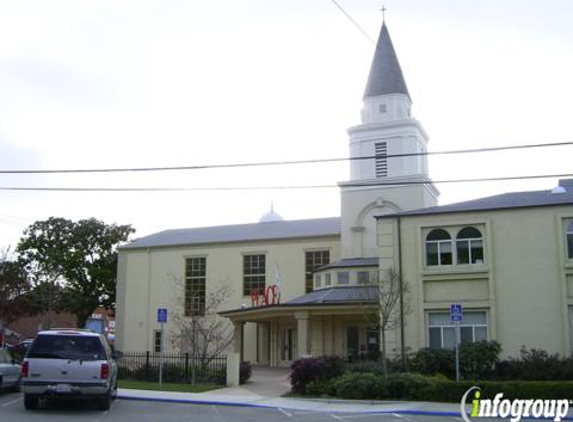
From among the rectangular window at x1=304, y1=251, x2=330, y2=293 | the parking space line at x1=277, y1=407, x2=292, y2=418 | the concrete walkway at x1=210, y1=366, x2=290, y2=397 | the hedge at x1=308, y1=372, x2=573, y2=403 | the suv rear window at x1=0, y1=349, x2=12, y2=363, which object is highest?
the rectangular window at x1=304, y1=251, x2=330, y2=293

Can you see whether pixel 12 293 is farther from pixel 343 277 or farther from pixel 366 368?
pixel 366 368

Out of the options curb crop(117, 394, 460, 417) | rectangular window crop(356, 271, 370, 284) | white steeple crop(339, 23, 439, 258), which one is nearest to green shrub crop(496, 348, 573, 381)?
curb crop(117, 394, 460, 417)

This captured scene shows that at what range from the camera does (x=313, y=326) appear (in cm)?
3547

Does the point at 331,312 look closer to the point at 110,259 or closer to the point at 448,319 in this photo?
the point at 448,319

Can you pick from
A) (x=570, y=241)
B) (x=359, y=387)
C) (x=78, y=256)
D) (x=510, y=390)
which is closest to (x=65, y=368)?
(x=359, y=387)

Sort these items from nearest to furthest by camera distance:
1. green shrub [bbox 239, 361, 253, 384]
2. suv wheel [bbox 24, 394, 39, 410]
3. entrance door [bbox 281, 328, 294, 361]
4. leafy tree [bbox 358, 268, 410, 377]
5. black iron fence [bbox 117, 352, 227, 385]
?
suv wheel [bbox 24, 394, 39, 410] → green shrub [bbox 239, 361, 253, 384] → black iron fence [bbox 117, 352, 227, 385] → leafy tree [bbox 358, 268, 410, 377] → entrance door [bbox 281, 328, 294, 361]

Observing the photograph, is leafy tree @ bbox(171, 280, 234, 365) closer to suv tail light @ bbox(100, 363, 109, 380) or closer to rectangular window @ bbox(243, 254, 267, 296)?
rectangular window @ bbox(243, 254, 267, 296)

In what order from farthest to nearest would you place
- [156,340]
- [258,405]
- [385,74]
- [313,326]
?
[156,340]
[385,74]
[313,326]
[258,405]

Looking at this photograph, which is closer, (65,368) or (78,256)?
(65,368)

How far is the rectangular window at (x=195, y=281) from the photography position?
46094mm

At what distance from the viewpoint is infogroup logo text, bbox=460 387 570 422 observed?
17391 millimetres

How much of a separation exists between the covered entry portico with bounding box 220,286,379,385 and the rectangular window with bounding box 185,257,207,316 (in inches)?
193

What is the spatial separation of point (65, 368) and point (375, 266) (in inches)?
822

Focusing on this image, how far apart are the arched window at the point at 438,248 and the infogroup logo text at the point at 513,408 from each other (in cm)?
905
